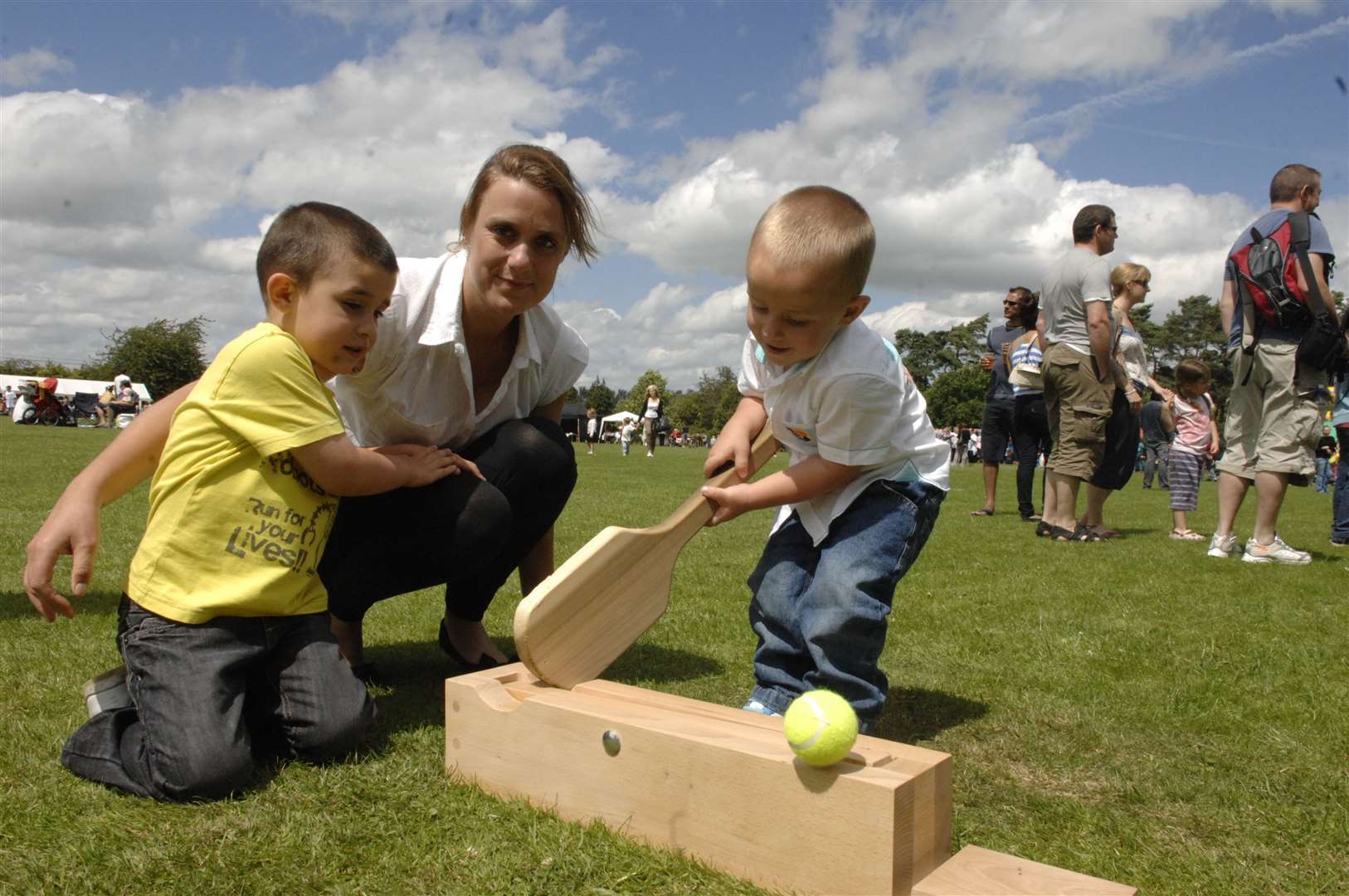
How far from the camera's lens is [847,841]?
5.34 ft

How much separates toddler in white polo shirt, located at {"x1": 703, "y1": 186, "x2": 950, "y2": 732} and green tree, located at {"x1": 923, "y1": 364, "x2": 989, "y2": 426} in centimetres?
8490

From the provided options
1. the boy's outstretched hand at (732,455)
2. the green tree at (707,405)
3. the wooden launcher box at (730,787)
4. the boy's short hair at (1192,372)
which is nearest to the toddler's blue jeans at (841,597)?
the boy's outstretched hand at (732,455)

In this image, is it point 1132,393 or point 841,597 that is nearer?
point 841,597

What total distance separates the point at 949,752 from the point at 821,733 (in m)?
1.03

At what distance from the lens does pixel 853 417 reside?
2463 mm

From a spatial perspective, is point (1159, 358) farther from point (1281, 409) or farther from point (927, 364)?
point (1281, 409)

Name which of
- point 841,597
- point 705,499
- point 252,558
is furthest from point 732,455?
point 252,558

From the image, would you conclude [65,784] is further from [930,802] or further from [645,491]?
[645,491]

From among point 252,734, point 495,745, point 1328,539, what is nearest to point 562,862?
point 495,745

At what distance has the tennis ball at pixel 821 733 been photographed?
5.36 feet

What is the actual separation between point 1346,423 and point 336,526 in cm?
697

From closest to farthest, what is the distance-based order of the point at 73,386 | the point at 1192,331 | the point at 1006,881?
1. the point at 1006,881
2. the point at 73,386
3. the point at 1192,331

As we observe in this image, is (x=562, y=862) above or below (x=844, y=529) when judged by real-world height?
below

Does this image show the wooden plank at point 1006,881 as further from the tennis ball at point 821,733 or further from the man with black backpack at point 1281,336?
the man with black backpack at point 1281,336
